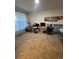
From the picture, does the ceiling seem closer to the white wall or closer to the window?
the white wall

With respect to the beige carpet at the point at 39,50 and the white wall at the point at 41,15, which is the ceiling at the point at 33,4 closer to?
the white wall at the point at 41,15

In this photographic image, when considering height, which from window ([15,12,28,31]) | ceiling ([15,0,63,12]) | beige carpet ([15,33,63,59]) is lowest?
beige carpet ([15,33,63,59])

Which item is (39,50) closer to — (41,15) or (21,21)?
(21,21)

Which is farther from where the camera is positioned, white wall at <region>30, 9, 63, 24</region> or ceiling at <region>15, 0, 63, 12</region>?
white wall at <region>30, 9, 63, 24</region>

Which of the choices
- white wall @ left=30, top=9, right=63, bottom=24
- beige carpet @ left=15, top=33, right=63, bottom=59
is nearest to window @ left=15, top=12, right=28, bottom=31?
white wall @ left=30, top=9, right=63, bottom=24

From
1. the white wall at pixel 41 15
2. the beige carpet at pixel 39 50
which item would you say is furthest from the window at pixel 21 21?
the beige carpet at pixel 39 50

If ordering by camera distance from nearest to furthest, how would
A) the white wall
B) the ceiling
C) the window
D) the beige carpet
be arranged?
the beige carpet → the ceiling → the window → the white wall

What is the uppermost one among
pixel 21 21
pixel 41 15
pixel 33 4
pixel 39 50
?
pixel 33 4

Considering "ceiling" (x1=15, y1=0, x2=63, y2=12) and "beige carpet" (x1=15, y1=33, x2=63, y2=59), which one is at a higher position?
"ceiling" (x1=15, y1=0, x2=63, y2=12)

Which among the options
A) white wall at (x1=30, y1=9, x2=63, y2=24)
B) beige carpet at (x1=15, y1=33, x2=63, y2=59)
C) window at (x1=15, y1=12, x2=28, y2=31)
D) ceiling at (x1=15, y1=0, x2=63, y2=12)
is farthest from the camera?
white wall at (x1=30, y1=9, x2=63, y2=24)

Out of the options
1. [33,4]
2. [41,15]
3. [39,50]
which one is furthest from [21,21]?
[39,50]

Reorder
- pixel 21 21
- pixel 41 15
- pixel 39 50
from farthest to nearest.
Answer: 1. pixel 41 15
2. pixel 21 21
3. pixel 39 50
